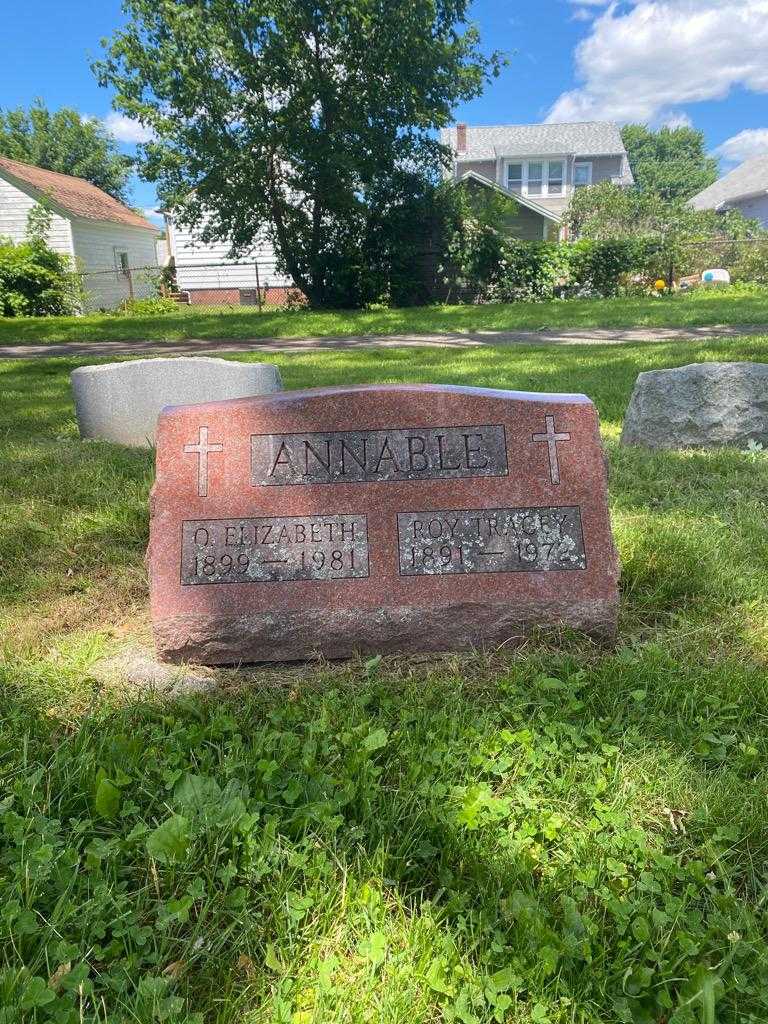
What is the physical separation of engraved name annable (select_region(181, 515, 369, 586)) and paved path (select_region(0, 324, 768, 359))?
28.5 ft

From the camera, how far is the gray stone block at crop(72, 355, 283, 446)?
592 cm

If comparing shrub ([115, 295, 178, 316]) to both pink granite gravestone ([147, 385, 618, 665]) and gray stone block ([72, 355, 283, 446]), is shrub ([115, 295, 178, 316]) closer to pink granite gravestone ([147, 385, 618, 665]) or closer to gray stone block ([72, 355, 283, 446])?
gray stone block ([72, 355, 283, 446])

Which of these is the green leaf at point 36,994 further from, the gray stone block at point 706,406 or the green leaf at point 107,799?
the gray stone block at point 706,406

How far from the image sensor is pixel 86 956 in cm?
151

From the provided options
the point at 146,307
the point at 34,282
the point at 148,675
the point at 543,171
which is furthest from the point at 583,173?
the point at 148,675

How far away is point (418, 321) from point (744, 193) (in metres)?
34.4

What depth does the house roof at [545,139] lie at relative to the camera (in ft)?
144

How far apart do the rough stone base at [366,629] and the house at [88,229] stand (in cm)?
2273

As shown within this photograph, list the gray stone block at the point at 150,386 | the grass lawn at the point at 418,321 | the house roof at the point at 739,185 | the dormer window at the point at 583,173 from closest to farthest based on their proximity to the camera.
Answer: the gray stone block at the point at 150,386, the grass lawn at the point at 418,321, the house roof at the point at 739,185, the dormer window at the point at 583,173

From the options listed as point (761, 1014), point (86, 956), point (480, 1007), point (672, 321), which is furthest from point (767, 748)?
point (672, 321)

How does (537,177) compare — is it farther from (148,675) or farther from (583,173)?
(148,675)

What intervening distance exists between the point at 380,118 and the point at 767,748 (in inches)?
748

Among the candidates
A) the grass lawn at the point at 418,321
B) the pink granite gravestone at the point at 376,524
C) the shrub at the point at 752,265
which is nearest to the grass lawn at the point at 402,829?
the pink granite gravestone at the point at 376,524

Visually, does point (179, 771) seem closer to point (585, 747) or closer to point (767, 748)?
point (585, 747)
